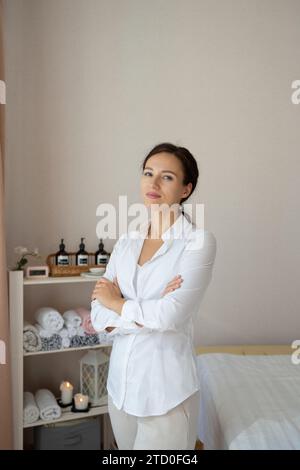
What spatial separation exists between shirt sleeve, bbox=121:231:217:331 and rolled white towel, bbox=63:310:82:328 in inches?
33.8

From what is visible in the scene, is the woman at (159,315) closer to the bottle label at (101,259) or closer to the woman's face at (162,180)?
the woman's face at (162,180)

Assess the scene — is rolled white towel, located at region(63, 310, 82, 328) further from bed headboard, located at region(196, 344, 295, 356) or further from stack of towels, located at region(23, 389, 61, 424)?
bed headboard, located at region(196, 344, 295, 356)

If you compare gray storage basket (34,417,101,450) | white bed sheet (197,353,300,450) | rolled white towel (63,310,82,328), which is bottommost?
gray storage basket (34,417,101,450)

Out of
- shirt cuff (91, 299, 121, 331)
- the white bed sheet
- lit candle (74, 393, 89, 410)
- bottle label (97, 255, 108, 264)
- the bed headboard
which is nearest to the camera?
shirt cuff (91, 299, 121, 331)

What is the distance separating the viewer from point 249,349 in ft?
7.97

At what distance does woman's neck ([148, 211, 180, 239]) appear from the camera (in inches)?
53.7

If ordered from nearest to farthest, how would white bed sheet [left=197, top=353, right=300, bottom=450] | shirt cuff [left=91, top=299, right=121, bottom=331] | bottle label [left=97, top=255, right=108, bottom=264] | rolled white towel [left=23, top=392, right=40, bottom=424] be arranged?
shirt cuff [left=91, top=299, right=121, bottom=331] < white bed sheet [left=197, top=353, right=300, bottom=450] < rolled white towel [left=23, top=392, right=40, bottom=424] < bottle label [left=97, top=255, right=108, bottom=264]

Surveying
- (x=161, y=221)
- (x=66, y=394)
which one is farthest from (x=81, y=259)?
(x=161, y=221)

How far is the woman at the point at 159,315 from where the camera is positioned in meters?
1.20

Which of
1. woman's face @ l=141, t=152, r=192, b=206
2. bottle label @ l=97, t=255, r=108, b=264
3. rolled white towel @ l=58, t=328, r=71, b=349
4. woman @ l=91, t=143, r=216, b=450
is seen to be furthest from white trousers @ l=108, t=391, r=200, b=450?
bottle label @ l=97, t=255, r=108, b=264

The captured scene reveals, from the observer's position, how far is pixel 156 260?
1.32 m

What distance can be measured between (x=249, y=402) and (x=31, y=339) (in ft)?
3.53

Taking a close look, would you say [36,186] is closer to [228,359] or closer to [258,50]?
[228,359]

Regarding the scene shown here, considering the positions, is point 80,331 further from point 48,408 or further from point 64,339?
point 48,408
